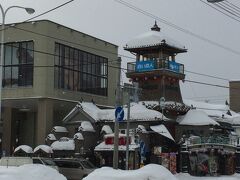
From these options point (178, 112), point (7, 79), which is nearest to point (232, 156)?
point (178, 112)

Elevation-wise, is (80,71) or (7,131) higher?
(80,71)

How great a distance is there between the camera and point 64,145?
4725 cm

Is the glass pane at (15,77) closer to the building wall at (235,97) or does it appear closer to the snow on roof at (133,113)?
the snow on roof at (133,113)

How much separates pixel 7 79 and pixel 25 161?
27.6 metres

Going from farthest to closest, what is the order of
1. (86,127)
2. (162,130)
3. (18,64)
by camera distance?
(18,64), (86,127), (162,130)

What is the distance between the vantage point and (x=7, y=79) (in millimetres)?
56438

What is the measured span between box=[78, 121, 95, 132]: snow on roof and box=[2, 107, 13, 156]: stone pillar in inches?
531

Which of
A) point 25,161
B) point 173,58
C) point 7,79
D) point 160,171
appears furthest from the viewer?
point 7,79

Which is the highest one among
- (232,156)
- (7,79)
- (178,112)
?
(7,79)

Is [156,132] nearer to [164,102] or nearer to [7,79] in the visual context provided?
[164,102]

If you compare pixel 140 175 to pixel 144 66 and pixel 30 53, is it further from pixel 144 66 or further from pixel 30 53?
pixel 30 53

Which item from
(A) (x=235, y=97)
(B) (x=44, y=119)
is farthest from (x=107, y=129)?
(A) (x=235, y=97)

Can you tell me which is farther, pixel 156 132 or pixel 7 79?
pixel 7 79

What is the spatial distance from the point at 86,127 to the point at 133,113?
472cm
